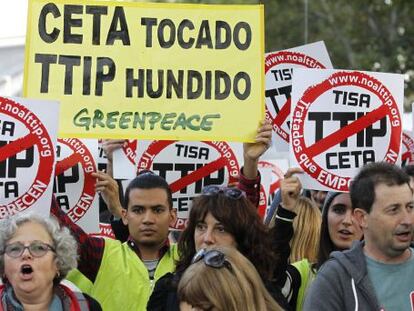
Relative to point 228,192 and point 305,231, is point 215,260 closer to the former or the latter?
point 228,192

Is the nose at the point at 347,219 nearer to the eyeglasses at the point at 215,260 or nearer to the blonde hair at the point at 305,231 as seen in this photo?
the blonde hair at the point at 305,231

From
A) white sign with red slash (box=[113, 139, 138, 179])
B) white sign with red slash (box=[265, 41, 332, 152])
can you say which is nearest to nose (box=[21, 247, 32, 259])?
white sign with red slash (box=[113, 139, 138, 179])

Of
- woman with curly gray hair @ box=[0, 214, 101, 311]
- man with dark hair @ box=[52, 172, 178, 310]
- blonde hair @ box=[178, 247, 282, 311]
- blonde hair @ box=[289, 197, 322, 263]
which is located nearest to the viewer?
blonde hair @ box=[178, 247, 282, 311]

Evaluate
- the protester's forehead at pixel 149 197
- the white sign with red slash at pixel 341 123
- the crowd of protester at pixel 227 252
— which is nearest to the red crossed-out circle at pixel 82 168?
the crowd of protester at pixel 227 252

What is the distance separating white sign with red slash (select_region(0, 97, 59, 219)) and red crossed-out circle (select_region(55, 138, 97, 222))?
65 centimetres

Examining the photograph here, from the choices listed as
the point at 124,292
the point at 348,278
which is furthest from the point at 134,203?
the point at 348,278

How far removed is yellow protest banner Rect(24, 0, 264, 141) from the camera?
6.76 m

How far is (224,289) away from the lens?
15.2 ft

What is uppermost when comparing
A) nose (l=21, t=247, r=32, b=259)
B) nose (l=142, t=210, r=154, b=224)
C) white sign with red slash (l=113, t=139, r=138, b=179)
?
white sign with red slash (l=113, t=139, r=138, b=179)

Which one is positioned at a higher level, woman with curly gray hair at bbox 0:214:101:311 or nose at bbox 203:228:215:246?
nose at bbox 203:228:215:246

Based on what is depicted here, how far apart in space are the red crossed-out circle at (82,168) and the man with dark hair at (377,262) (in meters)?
2.10

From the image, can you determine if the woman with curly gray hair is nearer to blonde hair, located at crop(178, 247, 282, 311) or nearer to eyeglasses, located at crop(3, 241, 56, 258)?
eyeglasses, located at crop(3, 241, 56, 258)

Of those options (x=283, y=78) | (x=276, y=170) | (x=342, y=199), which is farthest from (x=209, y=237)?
(x=276, y=170)

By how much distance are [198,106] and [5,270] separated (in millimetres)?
1682
